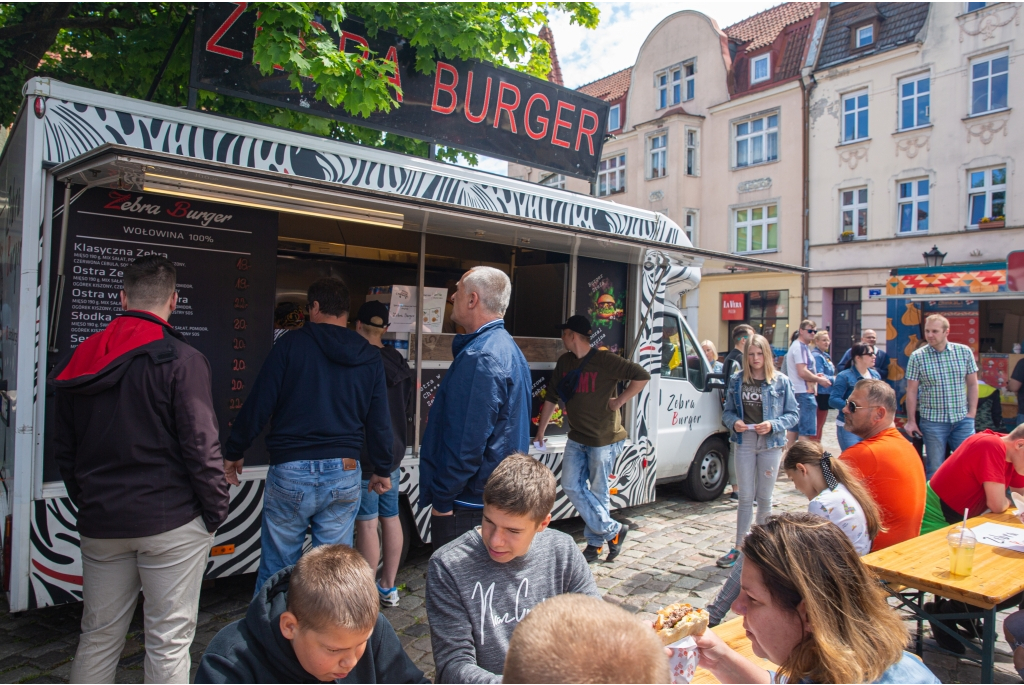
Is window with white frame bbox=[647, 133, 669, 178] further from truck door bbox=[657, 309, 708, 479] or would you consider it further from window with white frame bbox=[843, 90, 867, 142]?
truck door bbox=[657, 309, 708, 479]

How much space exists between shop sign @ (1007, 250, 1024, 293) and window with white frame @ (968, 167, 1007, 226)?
29.5ft

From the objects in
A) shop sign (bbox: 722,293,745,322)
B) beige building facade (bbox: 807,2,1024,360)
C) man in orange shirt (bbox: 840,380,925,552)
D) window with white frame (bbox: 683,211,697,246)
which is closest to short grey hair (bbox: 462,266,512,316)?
man in orange shirt (bbox: 840,380,925,552)

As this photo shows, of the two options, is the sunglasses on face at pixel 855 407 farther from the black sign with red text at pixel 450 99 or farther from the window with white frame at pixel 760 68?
the window with white frame at pixel 760 68

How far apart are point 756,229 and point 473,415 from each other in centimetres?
2248

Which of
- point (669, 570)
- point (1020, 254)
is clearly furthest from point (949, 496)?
point (1020, 254)

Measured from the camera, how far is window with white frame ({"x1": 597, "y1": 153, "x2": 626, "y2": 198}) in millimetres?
27328

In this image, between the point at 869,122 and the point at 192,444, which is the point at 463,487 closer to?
the point at 192,444

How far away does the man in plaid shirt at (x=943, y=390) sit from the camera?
6.53 m

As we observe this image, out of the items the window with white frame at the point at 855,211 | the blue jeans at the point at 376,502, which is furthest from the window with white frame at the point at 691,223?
the blue jeans at the point at 376,502

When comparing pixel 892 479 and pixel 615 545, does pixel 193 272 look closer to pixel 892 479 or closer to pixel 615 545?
pixel 615 545

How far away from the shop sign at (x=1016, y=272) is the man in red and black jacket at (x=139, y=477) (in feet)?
37.0

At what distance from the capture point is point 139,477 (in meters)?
2.62

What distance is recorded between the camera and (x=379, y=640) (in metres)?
1.90

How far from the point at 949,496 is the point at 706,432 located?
2.90m
